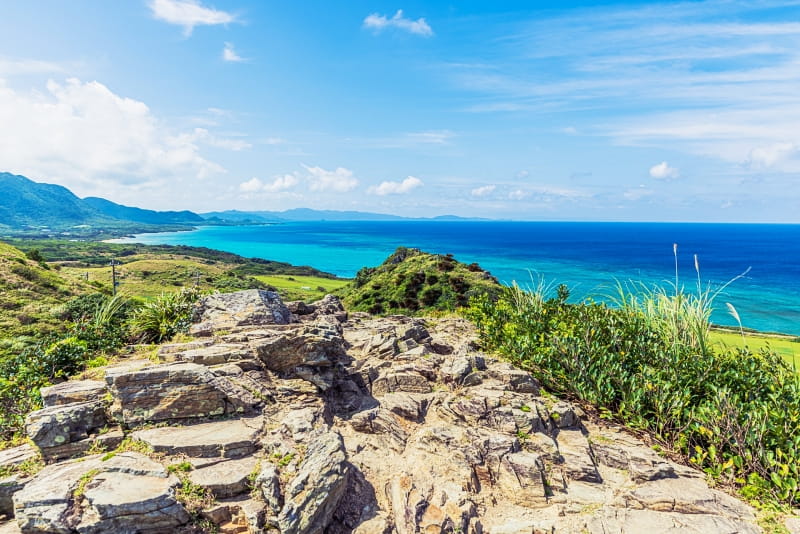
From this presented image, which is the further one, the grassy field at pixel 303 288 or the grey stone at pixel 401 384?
the grassy field at pixel 303 288

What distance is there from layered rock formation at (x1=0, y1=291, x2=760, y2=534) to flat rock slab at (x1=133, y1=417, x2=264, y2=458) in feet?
0.10

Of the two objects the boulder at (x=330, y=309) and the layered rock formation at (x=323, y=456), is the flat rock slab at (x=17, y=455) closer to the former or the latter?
the layered rock formation at (x=323, y=456)

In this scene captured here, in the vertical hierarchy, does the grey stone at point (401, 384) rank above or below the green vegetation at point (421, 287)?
above

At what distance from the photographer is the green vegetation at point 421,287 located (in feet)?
169

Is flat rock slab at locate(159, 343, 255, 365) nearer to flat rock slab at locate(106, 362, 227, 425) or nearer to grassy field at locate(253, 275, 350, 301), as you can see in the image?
flat rock slab at locate(106, 362, 227, 425)

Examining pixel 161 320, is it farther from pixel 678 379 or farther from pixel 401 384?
pixel 678 379

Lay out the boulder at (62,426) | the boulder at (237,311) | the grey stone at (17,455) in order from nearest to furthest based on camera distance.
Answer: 1. the grey stone at (17,455)
2. the boulder at (62,426)
3. the boulder at (237,311)

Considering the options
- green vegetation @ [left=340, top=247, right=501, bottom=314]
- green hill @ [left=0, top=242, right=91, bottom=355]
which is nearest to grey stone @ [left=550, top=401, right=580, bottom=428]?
green hill @ [left=0, top=242, right=91, bottom=355]

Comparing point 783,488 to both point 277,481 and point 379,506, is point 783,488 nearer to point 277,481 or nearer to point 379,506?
point 379,506

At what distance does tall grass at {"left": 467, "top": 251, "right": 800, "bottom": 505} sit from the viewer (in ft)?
22.8

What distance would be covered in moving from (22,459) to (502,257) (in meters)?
166

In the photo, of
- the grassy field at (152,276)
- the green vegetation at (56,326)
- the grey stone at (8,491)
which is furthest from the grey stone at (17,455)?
the grassy field at (152,276)

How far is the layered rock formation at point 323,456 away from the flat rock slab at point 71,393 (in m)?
0.03

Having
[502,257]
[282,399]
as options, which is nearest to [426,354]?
[282,399]
